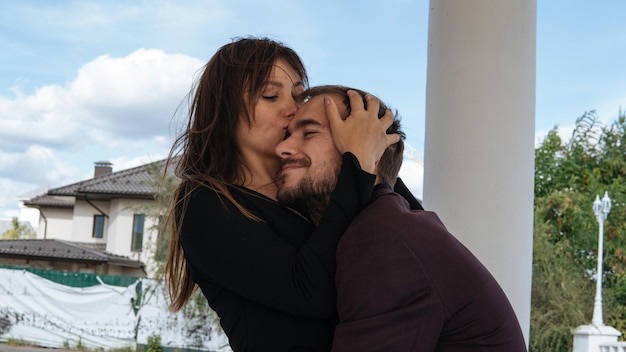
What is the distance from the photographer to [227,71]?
1.64 meters

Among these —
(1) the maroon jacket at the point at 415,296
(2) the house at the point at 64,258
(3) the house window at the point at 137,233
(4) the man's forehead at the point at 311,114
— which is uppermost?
(3) the house window at the point at 137,233

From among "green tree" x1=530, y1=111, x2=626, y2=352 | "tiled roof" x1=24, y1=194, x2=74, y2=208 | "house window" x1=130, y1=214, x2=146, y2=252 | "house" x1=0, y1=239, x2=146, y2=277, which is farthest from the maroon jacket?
"tiled roof" x1=24, y1=194, x2=74, y2=208

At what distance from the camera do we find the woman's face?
163 centimetres

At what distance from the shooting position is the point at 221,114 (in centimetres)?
164

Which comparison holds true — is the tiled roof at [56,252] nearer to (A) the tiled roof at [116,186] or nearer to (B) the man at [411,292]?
(A) the tiled roof at [116,186]

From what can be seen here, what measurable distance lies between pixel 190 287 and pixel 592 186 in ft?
59.5

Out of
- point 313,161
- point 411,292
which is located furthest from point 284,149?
point 411,292

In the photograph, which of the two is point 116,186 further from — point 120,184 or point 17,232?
point 17,232

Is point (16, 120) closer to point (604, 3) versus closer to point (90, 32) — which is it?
point (90, 32)

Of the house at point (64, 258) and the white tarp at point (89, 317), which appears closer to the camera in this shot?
the white tarp at point (89, 317)

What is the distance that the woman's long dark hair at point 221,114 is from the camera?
1.62m

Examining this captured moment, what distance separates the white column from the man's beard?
158cm

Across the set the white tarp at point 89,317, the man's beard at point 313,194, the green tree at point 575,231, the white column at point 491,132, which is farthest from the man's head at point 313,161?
the green tree at point 575,231

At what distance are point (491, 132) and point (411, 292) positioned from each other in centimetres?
186
